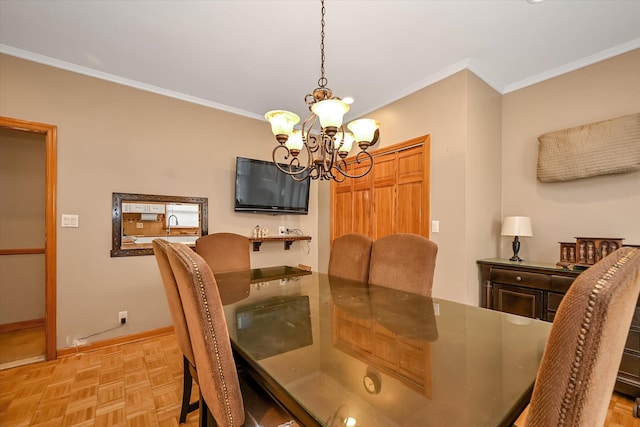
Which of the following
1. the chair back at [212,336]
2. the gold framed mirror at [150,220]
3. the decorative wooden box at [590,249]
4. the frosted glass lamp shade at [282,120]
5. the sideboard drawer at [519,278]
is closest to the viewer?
the chair back at [212,336]

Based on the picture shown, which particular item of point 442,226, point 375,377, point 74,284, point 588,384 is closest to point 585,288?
point 588,384

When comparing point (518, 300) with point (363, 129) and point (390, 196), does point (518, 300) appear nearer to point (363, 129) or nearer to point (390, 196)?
point (390, 196)

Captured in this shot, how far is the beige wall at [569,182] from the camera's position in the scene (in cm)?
220

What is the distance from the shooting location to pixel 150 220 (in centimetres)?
294

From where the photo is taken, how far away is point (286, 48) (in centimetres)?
233

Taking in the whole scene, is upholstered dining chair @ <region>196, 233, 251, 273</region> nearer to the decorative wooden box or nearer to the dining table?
the dining table

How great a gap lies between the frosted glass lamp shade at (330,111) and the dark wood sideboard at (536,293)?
195 centimetres

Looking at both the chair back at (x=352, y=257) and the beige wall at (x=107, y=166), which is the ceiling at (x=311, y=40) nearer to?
the beige wall at (x=107, y=166)

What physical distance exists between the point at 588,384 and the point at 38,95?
3767mm

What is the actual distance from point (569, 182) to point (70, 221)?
14.8 ft

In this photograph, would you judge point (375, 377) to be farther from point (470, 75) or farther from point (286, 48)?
point (470, 75)

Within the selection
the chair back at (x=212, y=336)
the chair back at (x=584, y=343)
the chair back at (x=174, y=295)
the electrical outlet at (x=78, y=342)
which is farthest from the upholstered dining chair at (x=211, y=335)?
the electrical outlet at (x=78, y=342)

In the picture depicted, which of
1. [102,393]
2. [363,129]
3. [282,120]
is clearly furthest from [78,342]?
[363,129]

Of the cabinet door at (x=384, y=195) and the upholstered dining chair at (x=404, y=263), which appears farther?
the cabinet door at (x=384, y=195)
